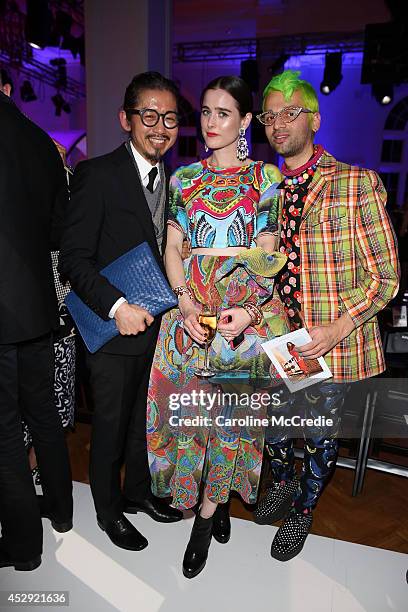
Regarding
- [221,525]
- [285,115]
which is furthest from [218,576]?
[285,115]

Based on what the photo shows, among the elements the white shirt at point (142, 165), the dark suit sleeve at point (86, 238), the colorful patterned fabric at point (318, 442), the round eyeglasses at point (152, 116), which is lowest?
the colorful patterned fabric at point (318, 442)

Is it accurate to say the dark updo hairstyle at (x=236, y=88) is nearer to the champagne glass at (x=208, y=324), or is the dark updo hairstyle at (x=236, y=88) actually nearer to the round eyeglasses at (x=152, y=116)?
the round eyeglasses at (x=152, y=116)

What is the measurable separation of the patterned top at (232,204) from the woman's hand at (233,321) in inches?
10.9

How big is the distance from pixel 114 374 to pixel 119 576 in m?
0.86

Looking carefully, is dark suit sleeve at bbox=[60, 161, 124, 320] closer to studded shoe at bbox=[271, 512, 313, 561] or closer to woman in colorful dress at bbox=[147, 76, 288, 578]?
woman in colorful dress at bbox=[147, 76, 288, 578]

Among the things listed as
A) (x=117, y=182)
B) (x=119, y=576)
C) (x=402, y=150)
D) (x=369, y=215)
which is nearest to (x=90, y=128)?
(x=117, y=182)

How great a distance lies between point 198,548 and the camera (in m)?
2.00

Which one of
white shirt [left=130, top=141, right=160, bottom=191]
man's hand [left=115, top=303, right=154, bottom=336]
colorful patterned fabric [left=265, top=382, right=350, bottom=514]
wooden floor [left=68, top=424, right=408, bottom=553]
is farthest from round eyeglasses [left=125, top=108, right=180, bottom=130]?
wooden floor [left=68, top=424, right=408, bottom=553]

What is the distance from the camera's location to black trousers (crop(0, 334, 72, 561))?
1.81m

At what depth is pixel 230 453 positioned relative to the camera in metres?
1.97

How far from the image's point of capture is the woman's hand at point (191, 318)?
181 cm

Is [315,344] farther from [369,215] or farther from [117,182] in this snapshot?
[117,182]

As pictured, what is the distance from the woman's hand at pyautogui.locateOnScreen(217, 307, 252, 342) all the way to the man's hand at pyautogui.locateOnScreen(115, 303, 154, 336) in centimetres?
28

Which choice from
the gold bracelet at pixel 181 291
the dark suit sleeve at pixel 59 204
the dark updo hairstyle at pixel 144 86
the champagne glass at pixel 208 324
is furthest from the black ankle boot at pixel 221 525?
the dark updo hairstyle at pixel 144 86
